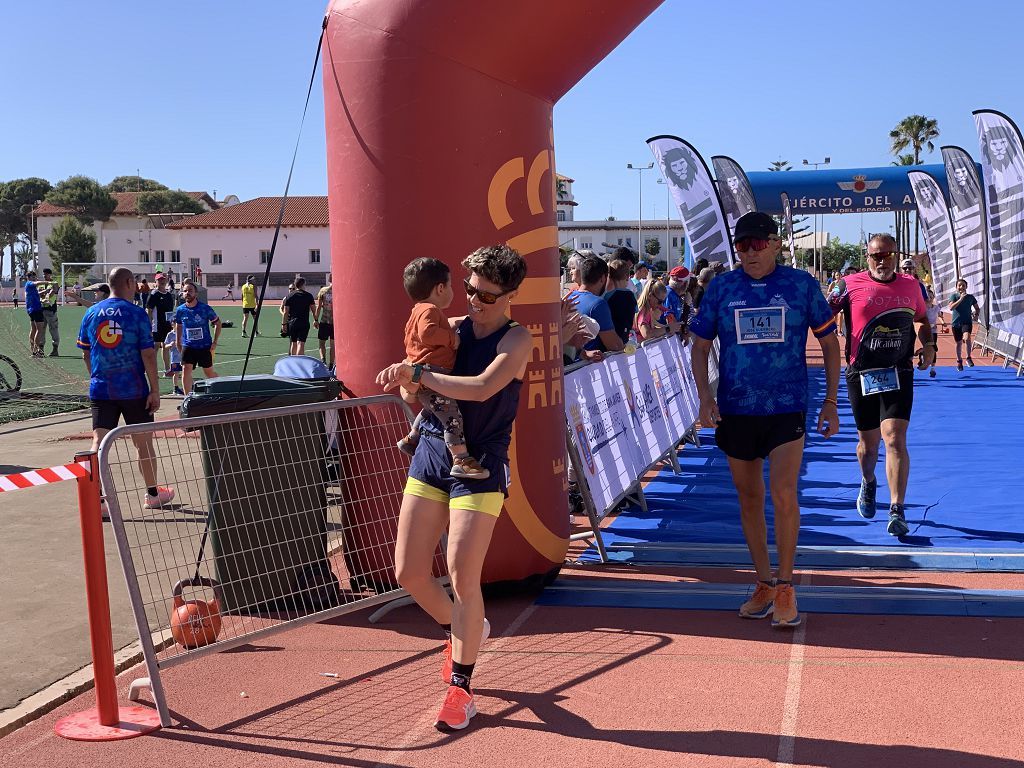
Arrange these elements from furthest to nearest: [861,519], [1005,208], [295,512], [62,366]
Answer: [62,366] → [1005,208] → [861,519] → [295,512]

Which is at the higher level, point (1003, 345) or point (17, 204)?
point (17, 204)

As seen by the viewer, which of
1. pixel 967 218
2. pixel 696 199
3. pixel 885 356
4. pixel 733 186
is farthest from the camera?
pixel 733 186

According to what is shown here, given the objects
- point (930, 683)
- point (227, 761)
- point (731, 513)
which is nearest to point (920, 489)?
point (731, 513)

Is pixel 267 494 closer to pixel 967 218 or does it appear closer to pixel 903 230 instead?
pixel 967 218

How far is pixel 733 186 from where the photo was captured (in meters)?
28.7

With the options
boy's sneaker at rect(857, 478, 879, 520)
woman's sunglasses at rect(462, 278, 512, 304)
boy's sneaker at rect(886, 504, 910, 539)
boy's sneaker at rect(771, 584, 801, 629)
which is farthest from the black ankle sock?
boy's sneaker at rect(857, 478, 879, 520)

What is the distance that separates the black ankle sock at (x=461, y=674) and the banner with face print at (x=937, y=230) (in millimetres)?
28170

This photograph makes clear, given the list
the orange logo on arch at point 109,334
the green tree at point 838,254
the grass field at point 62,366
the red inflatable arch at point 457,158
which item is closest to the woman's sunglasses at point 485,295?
the red inflatable arch at point 457,158

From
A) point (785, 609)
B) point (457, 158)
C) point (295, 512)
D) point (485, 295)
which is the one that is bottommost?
point (785, 609)

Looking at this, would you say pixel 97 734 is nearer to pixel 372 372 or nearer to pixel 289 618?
pixel 289 618

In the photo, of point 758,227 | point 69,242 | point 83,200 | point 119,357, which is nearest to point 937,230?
point 119,357

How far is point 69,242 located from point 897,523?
105 m

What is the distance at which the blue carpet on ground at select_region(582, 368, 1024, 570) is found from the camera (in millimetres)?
7113

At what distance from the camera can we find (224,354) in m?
28.5
